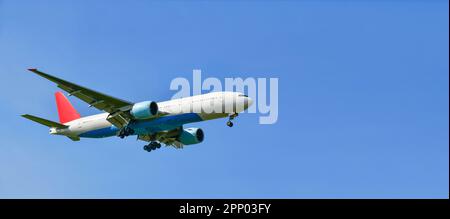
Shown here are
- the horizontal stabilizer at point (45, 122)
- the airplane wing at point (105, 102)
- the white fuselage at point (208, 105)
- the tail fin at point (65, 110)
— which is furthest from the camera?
the tail fin at point (65, 110)

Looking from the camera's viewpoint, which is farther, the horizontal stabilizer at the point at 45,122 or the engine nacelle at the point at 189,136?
the engine nacelle at the point at 189,136

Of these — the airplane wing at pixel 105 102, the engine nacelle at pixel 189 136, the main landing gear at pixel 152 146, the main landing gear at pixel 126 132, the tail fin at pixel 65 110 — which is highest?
the tail fin at pixel 65 110

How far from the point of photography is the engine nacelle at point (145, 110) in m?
53.0

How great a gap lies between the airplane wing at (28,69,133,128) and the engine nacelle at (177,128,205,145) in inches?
276

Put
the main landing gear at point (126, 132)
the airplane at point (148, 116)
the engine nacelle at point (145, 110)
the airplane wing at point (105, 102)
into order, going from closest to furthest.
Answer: the airplane at point (148, 116) → the airplane wing at point (105, 102) → the engine nacelle at point (145, 110) → the main landing gear at point (126, 132)

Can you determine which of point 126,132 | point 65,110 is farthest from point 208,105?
point 65,110

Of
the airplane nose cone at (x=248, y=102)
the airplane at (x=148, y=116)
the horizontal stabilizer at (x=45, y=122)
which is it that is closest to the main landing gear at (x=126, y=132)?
the airplane at (x=148, y=116)

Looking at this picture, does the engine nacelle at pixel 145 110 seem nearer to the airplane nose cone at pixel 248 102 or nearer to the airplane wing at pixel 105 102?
the airplane wing at pixel 105 102

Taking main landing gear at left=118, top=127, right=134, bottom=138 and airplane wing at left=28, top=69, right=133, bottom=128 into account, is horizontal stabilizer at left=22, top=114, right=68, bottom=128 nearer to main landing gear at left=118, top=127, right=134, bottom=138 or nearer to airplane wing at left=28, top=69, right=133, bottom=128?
airplane wing at left=28, top=69, right=133, bottom=128

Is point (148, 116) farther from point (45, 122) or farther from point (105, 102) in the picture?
point (45, 122)

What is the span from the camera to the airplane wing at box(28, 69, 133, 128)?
172 feet
